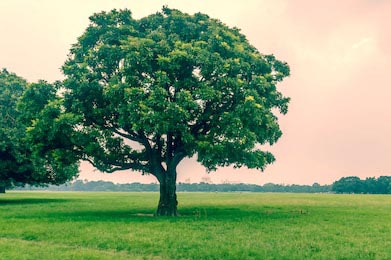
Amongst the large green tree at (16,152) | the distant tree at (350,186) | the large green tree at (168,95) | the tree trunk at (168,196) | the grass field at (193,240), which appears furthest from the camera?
the distant tree at (350,186)

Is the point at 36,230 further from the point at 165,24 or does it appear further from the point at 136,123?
the point at 165,24

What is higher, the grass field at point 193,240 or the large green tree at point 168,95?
the large green tree at point 168,95

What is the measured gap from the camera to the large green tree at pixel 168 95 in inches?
1377

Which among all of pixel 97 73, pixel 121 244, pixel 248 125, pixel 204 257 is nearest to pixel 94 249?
pixel 121 244

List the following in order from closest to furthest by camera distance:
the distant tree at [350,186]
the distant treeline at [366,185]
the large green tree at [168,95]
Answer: the large green tree at [168,95]
the distant treeline at [366,185]
the distant tree at [350,186]

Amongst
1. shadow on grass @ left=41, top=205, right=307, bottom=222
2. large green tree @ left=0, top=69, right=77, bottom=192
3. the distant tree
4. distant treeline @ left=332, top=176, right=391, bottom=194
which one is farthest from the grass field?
the distant tree

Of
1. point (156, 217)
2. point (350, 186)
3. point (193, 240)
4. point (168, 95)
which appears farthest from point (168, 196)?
point (350, 186)

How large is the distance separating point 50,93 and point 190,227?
18975 mm

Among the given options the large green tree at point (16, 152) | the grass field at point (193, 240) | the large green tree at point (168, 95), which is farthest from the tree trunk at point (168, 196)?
the large green tree at point (16, 152)

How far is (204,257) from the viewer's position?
20.0 meters

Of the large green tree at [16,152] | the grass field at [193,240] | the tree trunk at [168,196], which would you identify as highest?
the large green tree at [16,152]

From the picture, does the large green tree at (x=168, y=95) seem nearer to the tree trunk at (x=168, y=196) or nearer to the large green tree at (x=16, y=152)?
the tree trunk at (x=168, y=196)

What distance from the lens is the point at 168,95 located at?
3572 cm

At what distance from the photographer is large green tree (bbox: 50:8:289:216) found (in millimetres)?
34969
